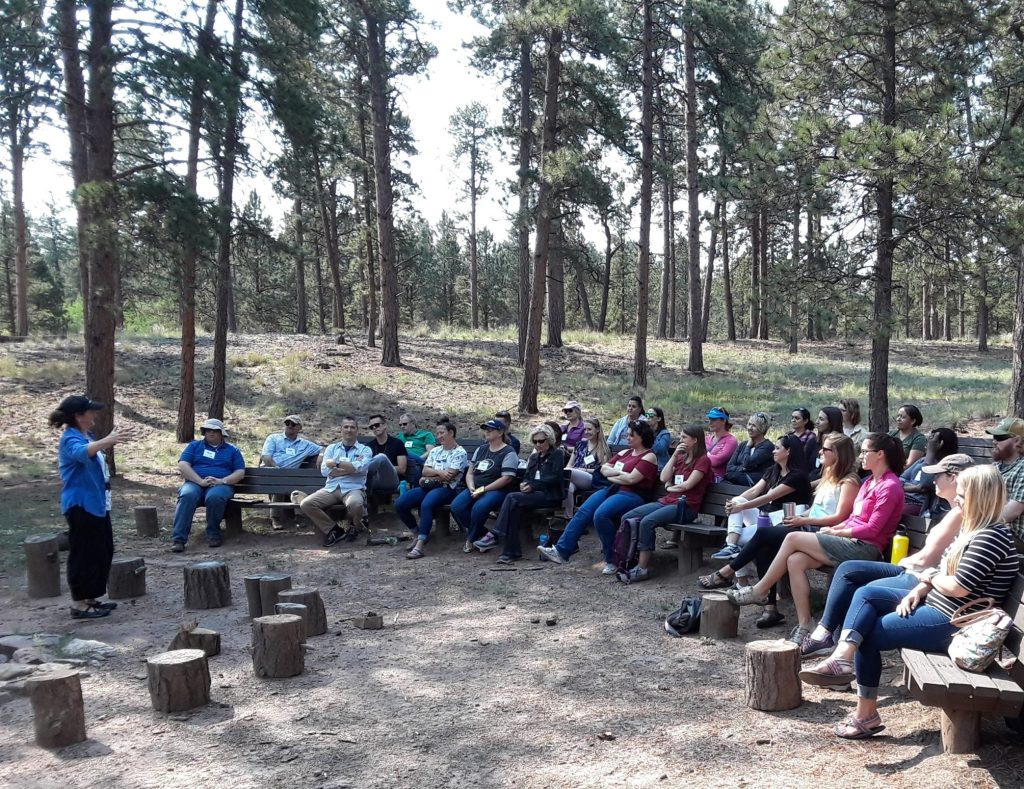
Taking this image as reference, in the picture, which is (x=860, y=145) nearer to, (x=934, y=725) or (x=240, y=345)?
(x=934, y=725)

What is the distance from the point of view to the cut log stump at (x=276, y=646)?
544 centimetres

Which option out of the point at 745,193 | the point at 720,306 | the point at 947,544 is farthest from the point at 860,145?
the point at 720,306

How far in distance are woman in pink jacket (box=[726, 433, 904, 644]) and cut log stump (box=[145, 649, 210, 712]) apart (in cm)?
380

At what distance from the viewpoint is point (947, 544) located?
183 inches

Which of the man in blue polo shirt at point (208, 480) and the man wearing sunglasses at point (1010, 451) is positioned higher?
the man wearing sunglasses at point (1010, 451)

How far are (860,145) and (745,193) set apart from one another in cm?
178

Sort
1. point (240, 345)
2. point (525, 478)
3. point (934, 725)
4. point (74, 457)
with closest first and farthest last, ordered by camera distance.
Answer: point (934, 725), point (74, 457), point (525, 478), point (240, 345)

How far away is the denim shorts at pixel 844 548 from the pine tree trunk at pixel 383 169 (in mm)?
15900

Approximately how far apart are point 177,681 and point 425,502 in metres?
4.58

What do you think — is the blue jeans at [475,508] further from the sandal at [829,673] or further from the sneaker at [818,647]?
the sandal at [829,673]

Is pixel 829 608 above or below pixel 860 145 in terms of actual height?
below

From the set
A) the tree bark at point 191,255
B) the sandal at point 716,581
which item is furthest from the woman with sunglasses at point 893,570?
the tree bark at point 191,255

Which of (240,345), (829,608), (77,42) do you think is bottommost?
(829,608)

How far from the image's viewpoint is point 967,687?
138 inches
